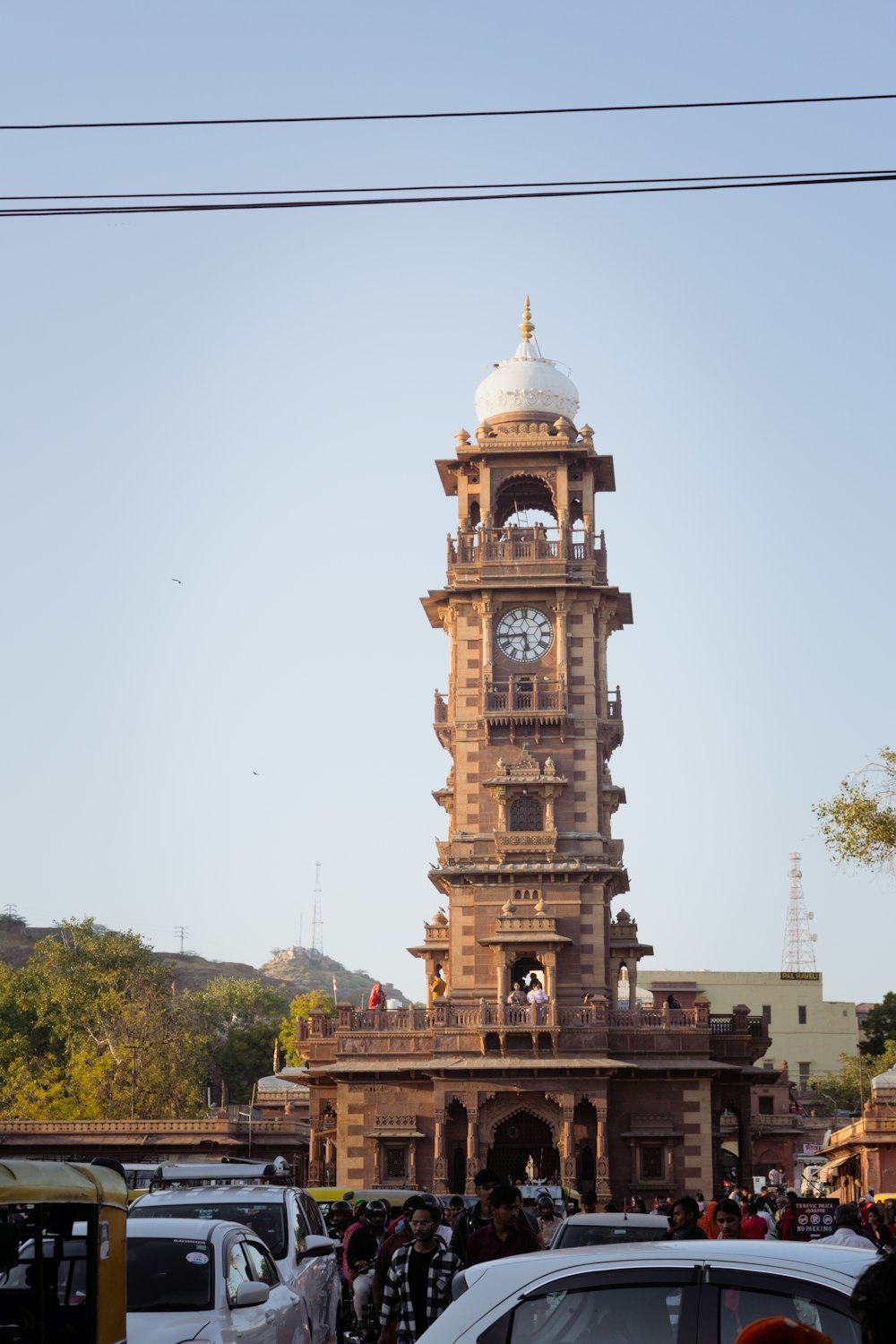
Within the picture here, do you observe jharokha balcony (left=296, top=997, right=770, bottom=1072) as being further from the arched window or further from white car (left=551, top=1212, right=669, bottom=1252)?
white car (left=551, top=1212, right=669, bottom=1252)

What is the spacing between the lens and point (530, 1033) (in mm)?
54781

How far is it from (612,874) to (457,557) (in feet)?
40.1

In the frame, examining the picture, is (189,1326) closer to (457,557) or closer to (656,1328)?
(656,1328)

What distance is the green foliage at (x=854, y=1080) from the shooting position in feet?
313

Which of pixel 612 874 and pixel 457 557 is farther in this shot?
pixel 457 557

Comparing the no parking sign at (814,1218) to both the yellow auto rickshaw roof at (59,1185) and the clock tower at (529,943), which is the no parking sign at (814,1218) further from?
the clock tower at (529,943)

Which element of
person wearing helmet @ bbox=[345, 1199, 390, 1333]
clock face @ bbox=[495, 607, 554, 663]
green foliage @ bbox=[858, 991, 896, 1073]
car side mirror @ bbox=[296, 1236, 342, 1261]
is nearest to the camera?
car side mirror @ bbox=[296, 1236, 342, 1261]

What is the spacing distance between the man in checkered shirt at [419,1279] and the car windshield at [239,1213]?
3.68m

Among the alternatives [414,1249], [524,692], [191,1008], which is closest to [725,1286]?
[414,1249]

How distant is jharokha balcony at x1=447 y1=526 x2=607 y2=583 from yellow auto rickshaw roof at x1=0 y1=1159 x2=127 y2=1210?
4923 centimetres

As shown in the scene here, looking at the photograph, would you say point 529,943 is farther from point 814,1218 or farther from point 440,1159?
point 814,1218

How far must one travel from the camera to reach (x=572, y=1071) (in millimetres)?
54438

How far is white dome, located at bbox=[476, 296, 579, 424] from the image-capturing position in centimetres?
6438

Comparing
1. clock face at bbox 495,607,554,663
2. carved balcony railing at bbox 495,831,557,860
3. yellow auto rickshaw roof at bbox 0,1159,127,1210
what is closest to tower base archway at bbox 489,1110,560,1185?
carved balcony railing at bbox 495,831,557,860
